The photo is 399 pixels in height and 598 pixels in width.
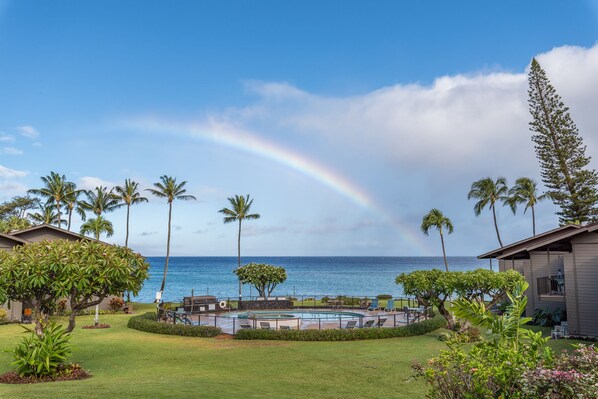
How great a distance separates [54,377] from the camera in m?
13.3

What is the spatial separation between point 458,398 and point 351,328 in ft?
59.1

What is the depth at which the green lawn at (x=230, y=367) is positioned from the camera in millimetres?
11375

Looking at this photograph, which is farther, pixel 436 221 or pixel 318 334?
pixel 436 221

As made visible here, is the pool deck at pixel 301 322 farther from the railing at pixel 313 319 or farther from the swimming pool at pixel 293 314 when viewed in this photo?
the swimming pool at pixel 293 314

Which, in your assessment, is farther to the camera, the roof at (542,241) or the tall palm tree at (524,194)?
the tall palm tree at (524,194)

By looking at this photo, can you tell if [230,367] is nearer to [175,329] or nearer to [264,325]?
[264,325]

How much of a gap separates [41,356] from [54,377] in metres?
0.71

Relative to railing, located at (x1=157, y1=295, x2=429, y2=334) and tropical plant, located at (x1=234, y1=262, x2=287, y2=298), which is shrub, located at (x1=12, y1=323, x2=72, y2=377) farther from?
tropical plant, located at (x1=234, y1=262, x2=287, y2=298)

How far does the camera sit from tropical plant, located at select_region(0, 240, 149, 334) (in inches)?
529

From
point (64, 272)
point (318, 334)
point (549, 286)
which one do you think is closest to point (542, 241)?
point (549, 286)

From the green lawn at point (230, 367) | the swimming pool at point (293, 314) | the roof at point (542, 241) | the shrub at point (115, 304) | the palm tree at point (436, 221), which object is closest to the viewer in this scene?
the green lawn at point (230, 367)

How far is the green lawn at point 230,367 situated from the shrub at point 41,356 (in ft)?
3.52

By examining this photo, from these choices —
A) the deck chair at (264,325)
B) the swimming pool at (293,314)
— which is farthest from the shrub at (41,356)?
the swimming pool at (293,314)

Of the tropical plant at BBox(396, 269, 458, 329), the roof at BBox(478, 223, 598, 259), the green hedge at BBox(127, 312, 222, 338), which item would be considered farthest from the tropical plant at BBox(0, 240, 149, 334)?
the roof at BBox(478, 223, 598, 259)
